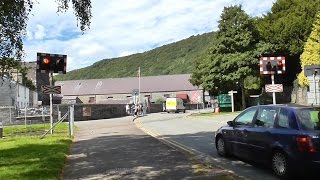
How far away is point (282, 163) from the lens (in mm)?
9750

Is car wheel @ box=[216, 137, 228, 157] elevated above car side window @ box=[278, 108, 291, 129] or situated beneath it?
situated beneath

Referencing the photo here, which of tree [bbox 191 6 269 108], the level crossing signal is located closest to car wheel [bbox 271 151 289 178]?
the level crossing signal

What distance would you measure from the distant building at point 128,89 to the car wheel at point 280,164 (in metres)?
101

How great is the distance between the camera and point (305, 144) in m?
9.09

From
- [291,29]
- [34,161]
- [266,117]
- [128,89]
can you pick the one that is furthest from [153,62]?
[266,117]

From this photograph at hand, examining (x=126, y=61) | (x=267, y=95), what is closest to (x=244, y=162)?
(x=267, y=95)

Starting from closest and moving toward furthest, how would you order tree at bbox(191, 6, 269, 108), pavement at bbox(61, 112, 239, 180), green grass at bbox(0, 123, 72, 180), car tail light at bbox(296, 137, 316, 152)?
1. car tail light at bbox(296, 137, 316, 152)
2. pavement at bbox(61, 112, 239, 180)
3. green grass at bbox(0, 123, 72, 180)
4. tree at bbox(191, 6, 269, 108)

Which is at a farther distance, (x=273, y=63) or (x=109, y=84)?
(x=109, y=84)

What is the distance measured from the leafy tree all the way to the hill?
105480 millimetres

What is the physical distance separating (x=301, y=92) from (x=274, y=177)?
4275cm

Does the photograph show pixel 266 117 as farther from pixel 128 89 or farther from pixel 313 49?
pixel 128 89

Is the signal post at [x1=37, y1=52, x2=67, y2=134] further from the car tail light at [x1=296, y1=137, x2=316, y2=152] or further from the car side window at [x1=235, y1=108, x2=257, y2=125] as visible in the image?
the car tail light at [x1=296, y1=137, x2=316, y2=152]

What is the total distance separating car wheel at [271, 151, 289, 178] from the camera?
377 inches

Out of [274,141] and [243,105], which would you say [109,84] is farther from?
[274,141]
